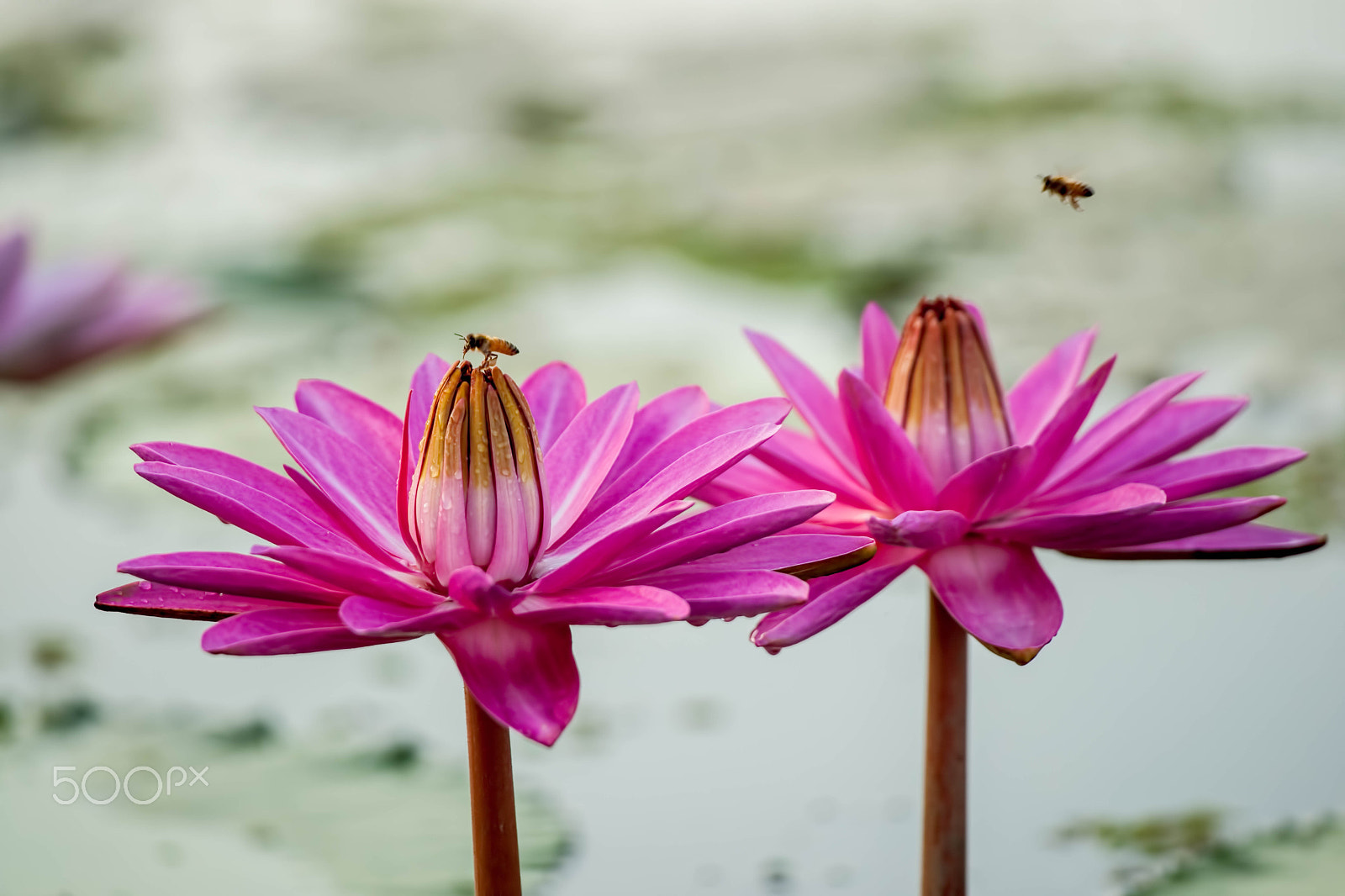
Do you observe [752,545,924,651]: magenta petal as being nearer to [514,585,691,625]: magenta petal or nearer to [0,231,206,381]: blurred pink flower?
[514,585,691,625]: magenta petal

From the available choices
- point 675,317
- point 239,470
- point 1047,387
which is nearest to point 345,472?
point 239,470

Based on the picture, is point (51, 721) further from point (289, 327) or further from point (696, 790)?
point (289, 327)

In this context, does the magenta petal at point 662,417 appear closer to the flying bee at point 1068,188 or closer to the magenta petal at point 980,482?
the magenta petal at point 980,482

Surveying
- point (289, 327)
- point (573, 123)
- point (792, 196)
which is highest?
point (573, 123)

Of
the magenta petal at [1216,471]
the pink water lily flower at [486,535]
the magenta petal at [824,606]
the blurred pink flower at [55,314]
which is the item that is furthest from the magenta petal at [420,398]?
the blurred pink flower at [55,314]

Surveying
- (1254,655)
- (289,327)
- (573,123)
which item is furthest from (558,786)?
(573,123)

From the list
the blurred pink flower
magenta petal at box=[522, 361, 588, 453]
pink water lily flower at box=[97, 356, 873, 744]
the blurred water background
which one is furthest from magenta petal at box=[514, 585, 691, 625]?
the blurred pink flower

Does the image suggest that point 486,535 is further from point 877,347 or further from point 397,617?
point 877,347

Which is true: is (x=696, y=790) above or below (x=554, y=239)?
below
